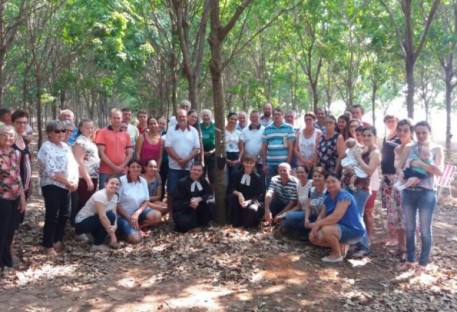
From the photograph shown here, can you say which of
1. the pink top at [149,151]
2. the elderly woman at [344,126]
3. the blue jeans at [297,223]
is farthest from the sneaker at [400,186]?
the pink top at [149,151]

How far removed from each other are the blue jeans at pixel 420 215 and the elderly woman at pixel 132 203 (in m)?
3.87

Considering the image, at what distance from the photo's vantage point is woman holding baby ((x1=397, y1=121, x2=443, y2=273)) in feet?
19.2

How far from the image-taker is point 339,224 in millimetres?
6324

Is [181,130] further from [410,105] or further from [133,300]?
[410,105]

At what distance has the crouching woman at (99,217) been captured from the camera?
648cm

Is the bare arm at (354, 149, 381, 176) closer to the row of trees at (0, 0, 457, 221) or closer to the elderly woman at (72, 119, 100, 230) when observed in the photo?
the row of trees at (0, 0, 457, 221)

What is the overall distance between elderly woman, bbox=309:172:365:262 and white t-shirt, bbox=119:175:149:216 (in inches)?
109

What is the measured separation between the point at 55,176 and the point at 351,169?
418 cm

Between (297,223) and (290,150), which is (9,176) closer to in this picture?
(297,223)

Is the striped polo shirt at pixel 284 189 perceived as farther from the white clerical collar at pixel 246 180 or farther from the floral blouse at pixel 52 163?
the floral blouse at pixel 52 163

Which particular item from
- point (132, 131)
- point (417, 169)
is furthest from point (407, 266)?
point (132, 131)

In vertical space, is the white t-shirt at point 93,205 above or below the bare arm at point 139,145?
below

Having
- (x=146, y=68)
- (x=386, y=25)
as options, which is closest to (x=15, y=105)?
(x=146, y=68)

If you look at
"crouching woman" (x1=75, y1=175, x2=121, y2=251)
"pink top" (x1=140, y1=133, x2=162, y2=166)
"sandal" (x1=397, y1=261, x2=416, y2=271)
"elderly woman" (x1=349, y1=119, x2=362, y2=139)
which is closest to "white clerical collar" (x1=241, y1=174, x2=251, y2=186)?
"pink top" (x1=140, y1=133, x2=162, y2=166)
